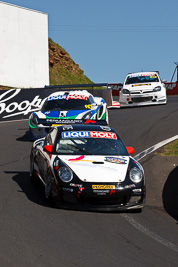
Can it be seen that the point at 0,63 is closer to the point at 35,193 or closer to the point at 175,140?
the point at 175,140

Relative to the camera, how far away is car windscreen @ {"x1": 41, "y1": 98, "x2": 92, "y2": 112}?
16703 mm

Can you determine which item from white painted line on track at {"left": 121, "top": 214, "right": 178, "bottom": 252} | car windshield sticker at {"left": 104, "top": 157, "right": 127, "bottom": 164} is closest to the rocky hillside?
car windshield sticker at {"left": 104, "top": 157, "right": 127, "bottom": 164}

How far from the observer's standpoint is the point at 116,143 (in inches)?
399

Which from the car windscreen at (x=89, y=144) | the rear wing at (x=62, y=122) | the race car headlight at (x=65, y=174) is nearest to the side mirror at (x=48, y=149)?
the car windscreen at (x=89, y=144)

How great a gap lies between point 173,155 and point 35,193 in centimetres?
445

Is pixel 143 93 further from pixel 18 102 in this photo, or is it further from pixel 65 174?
pixel 65 174

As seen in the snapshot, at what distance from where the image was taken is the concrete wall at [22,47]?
43094 millimetres

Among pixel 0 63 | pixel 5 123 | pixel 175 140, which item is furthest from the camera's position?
pixel 0 63

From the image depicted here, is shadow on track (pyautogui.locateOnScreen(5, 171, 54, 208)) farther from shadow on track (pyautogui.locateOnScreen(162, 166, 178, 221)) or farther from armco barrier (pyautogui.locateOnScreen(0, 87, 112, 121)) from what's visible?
armco barrier (pyautogui.locateOnScreen(0, 87, 112, 121))

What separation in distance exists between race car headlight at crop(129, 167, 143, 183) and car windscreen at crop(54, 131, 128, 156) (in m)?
0.68

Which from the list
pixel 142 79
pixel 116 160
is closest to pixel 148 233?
pixel 116 160

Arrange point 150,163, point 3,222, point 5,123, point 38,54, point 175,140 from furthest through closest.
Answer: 1. point 38,54
2. point 5,123
3. point 175,140
4. point 150,163
5. point 3,222

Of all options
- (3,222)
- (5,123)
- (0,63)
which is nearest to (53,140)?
(3,222)

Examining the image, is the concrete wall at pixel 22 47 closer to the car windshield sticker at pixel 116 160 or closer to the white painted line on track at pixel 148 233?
the car windshield sticker at pixel 116 160
